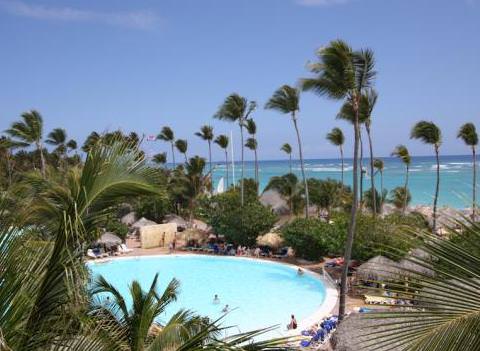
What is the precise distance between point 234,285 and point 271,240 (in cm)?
612

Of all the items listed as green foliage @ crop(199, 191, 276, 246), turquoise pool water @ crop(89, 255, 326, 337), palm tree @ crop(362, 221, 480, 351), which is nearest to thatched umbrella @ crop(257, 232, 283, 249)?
green foliage @ crop(199, 191, 276, 246)

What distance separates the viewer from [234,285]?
21.6 m

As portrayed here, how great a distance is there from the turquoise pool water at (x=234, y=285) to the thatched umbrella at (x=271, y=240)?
8.01ft

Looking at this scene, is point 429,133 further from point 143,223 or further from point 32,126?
point 32,126

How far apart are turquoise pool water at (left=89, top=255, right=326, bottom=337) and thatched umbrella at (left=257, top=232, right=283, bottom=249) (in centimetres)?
244

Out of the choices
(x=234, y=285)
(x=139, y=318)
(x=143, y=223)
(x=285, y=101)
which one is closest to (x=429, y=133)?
(x=285, y=101)

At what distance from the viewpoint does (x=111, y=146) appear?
2805 mm

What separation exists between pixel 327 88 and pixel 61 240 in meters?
12.0

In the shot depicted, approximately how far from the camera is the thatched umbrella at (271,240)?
26.8 meters

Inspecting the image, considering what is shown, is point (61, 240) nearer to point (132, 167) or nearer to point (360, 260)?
point (132, 167)

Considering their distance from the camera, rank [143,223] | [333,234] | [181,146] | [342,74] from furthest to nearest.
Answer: [181,146] → [143,223] → [333,234] → [342,74]

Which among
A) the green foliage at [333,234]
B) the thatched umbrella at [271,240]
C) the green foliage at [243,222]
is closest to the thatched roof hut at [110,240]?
the green foliage at [243,222]

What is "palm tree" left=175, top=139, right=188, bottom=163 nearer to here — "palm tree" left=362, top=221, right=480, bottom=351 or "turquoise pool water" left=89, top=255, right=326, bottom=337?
"turquoise pool water" left=89, top=255, right=326, bottom=337

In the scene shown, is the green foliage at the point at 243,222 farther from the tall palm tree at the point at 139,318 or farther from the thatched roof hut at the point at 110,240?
the tall palm tree at the point at 139,318
